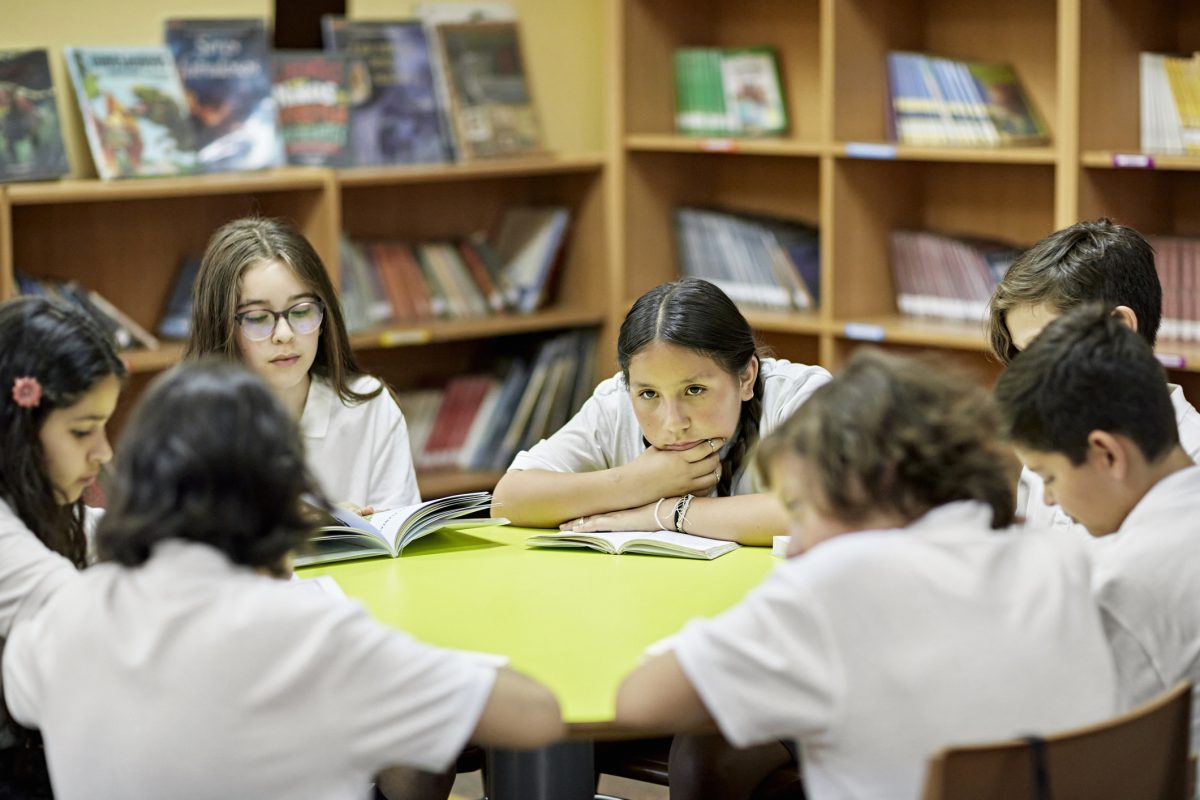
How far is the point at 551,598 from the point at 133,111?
2330 millimetres

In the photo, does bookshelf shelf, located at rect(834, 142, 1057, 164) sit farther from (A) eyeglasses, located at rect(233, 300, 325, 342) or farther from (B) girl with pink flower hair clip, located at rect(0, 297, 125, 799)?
(B) girl with pink flower hair clip, located at rect(0, 297, 125, 799)

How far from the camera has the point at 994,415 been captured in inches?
62.3

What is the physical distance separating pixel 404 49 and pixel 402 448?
181 cm

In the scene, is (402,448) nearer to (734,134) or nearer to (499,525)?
(499,525)

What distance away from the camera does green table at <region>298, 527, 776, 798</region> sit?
1.89 meters

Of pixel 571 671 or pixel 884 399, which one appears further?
pixel 571 671

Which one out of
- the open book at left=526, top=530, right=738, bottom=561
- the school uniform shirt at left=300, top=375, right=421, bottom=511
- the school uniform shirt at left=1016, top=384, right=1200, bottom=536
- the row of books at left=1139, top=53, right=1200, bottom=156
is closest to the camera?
the school uniform shirt at left=1016, top=384, right=1200, bottom=536

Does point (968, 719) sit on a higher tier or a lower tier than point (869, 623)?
lower

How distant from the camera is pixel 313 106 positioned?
4.23 metres

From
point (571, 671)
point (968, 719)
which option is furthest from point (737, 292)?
point (968, 719)

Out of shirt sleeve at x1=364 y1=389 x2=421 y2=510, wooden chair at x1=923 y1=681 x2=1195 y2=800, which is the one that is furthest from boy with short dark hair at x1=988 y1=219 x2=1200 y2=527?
shirt sleeve at x1=364 y1=389 x2=421 y2=510

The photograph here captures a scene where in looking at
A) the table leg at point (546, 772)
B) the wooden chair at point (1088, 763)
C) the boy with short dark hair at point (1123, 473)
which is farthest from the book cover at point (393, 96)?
the wooden chair at point (1088, 763)

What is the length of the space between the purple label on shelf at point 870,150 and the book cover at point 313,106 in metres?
1.40

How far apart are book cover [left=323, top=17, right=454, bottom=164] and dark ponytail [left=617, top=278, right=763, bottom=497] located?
78.4 inches
